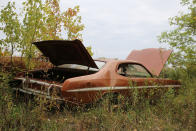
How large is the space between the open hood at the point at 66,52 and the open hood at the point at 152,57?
2222mm

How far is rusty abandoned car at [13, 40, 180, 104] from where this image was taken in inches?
147

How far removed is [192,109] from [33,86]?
324 centimetres

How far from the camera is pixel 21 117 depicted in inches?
122

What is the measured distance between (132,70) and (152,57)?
6.62 ft

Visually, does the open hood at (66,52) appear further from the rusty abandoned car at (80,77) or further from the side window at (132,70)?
the side window at (132,70)

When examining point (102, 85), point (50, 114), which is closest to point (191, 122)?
point (102, 85)

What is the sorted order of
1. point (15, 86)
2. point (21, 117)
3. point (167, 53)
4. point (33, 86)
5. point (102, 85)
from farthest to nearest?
point (167, 53), point (15, 86), point (33, 86), point (102, 85), point (21, 117)

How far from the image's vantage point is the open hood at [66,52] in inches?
157

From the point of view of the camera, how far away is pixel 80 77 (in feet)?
12.6

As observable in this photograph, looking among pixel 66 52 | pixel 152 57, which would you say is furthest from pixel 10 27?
pixel 152 57

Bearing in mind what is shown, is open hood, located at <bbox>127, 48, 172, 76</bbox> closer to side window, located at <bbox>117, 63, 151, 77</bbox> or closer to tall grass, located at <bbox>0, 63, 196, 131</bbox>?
side window, located at <bbox>117, 63, 151, 77</bbox>

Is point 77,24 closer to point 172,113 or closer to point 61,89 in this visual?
point 61,89

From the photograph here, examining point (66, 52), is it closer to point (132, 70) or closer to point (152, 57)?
point (132, 70)

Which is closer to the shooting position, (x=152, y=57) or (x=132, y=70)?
(x=132, y=70)
